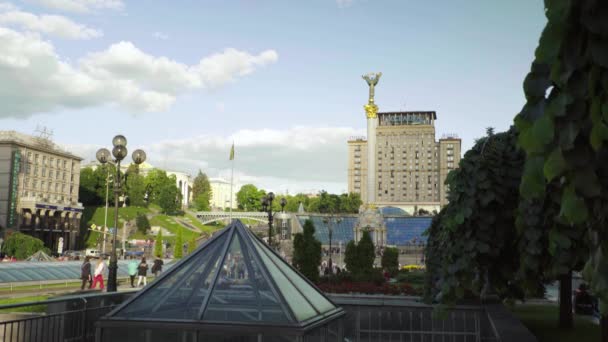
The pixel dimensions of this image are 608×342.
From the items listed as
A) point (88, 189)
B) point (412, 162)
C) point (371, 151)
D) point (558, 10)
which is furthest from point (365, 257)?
point (412, 162)

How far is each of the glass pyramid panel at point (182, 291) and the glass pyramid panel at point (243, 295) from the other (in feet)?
0.47

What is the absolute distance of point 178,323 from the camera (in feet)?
19.2

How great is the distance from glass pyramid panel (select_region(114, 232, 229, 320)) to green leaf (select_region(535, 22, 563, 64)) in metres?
4.85

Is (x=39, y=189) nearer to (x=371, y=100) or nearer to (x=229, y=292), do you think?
(x=371, y=100)

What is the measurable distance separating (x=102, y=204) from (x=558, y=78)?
12239 centimetres

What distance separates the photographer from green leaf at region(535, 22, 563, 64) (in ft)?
6.42

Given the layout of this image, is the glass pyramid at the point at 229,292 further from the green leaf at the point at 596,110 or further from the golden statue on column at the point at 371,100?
the golden statue on column at the point at 371,100

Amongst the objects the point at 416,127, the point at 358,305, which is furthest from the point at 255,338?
the point at 416,127

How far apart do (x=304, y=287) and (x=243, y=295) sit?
1245mm

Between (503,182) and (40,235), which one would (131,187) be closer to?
(40,235)

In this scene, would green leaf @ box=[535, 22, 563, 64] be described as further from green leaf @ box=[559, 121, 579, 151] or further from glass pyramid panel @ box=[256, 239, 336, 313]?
glass pyramid panel @ box=[256, 239, 336, 313]

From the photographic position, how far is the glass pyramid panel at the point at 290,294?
597 centimetres

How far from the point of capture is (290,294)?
6.27 metres

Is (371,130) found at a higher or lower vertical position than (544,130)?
higher
